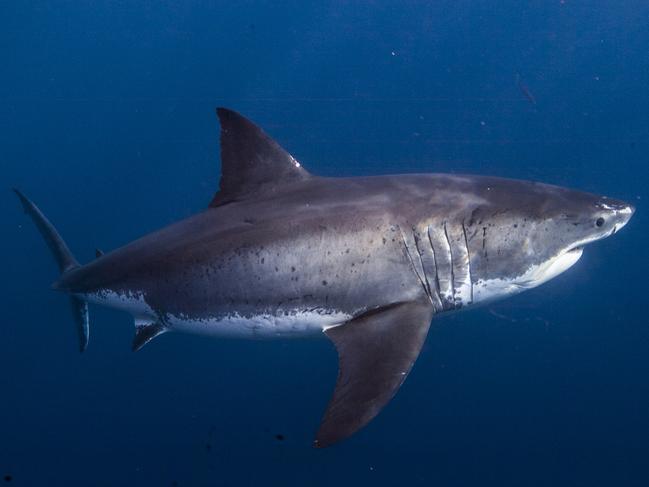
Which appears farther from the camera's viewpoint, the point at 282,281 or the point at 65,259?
the point at 65,259

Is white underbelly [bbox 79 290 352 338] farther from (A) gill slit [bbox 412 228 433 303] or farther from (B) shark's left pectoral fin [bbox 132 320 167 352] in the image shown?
(A) gill slit [bbox 412 228 433 303]

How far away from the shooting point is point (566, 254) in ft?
12.5

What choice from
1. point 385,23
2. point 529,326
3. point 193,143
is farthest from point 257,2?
point 529,326

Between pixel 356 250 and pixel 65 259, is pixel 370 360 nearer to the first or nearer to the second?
pixel 356 250

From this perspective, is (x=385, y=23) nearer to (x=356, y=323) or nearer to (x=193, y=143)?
(x=193, y=143)

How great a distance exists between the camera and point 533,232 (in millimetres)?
3732

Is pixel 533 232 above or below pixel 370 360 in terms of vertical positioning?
above

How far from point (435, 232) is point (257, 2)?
34144 mm

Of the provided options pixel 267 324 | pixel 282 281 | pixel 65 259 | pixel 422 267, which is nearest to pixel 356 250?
pixel 422 267

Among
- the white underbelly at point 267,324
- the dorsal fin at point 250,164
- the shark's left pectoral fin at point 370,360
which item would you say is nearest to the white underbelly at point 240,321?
the white underbelly at point 267,324

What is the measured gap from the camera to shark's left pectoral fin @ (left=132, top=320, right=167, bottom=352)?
16.2 feet

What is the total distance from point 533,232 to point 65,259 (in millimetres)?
5504

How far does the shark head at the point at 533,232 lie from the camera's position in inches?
145

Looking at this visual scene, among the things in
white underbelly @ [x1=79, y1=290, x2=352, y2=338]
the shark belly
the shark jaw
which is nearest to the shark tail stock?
white underbelly @ [x1=79, y1=290, x2=352, y2=338]
